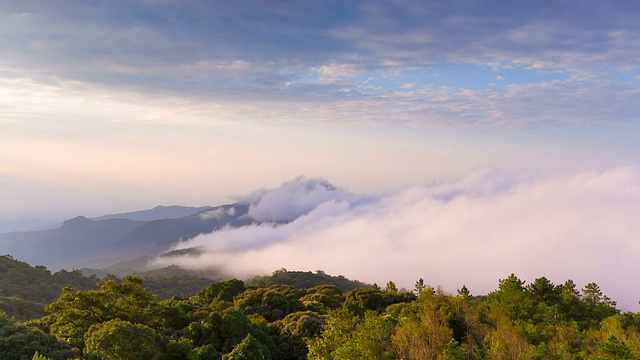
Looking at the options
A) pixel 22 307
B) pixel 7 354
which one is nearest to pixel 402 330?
pixel 7 354

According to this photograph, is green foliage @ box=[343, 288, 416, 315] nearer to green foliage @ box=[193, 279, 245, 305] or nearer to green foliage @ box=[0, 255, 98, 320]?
green foliage @ box=[193, 279, 245, 305]

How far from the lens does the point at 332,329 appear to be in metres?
31.5

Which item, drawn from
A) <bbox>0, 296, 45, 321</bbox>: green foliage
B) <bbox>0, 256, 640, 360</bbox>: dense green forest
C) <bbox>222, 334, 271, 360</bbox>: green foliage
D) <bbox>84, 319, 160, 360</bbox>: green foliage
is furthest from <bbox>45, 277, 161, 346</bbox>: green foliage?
<bbox>0, 296, 45, 321</bbox>: green foliage

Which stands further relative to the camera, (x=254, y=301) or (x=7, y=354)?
(x=254, y=301)

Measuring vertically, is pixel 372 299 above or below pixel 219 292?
below

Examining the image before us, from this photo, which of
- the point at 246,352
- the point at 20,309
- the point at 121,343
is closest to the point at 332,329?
the point at 246,352

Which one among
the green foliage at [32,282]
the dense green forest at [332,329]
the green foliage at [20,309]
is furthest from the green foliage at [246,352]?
the green foliage at [32,282]

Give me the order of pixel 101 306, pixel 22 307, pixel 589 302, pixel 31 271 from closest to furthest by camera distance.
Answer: pixel 101 306, pixel 589 302, pixel 22 307, pixel 31 271

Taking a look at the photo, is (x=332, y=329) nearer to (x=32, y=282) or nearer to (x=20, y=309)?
(x=20, y=309)

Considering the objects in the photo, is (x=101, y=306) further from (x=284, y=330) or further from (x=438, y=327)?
(x=438, y=327)

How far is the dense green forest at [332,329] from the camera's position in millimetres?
29953

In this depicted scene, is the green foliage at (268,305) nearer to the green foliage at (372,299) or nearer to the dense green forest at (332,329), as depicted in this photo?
the dense green forest at (332,329)

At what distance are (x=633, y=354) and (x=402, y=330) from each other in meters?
14.6

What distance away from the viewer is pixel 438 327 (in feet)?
108
